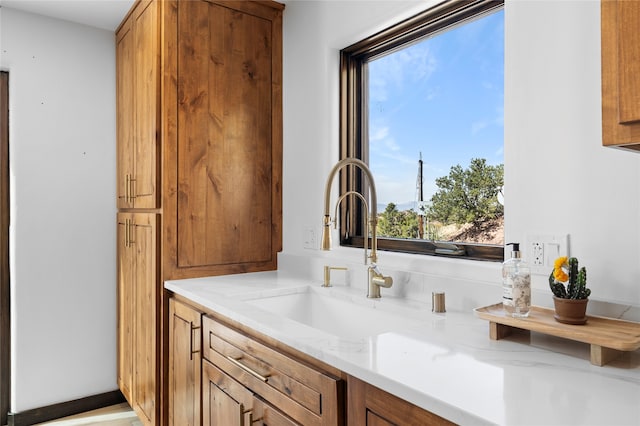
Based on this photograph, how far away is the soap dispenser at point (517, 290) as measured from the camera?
108 centimetres

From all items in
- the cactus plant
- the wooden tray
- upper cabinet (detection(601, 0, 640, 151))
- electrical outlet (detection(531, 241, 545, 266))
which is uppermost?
upper cabinet (detection(601, 0, 640, 151))

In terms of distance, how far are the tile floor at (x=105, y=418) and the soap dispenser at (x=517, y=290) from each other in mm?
2280

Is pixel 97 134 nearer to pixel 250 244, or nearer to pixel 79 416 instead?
pixel 250 244

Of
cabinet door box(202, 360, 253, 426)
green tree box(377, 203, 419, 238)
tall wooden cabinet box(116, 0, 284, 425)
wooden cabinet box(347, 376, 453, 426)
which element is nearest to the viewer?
wooden cabinet box(347, 376, 453, 426)

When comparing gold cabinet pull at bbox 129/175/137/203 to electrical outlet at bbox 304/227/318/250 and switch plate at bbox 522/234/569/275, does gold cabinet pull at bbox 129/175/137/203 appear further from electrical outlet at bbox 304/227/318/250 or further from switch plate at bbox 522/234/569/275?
switch plate at bbox 522/234/569/275

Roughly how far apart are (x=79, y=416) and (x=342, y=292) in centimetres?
196

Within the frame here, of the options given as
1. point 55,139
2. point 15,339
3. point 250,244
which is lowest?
point 15,339

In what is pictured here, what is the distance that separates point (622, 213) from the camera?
1.08 m

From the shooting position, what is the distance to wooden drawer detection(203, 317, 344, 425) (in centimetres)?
102

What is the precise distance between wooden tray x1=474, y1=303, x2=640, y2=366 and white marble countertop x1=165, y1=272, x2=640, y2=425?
26mm

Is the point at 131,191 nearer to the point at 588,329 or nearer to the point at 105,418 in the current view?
the point at 105,418

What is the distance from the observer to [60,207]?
2582mm

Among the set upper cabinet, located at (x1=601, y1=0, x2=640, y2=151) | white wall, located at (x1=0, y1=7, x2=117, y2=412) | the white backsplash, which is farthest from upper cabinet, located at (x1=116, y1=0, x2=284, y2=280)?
upper cabinet, located at (x1=601, y1=0, x2=640, y2=151)

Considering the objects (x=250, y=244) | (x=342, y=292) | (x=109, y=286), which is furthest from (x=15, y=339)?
(x=342, y=292)
